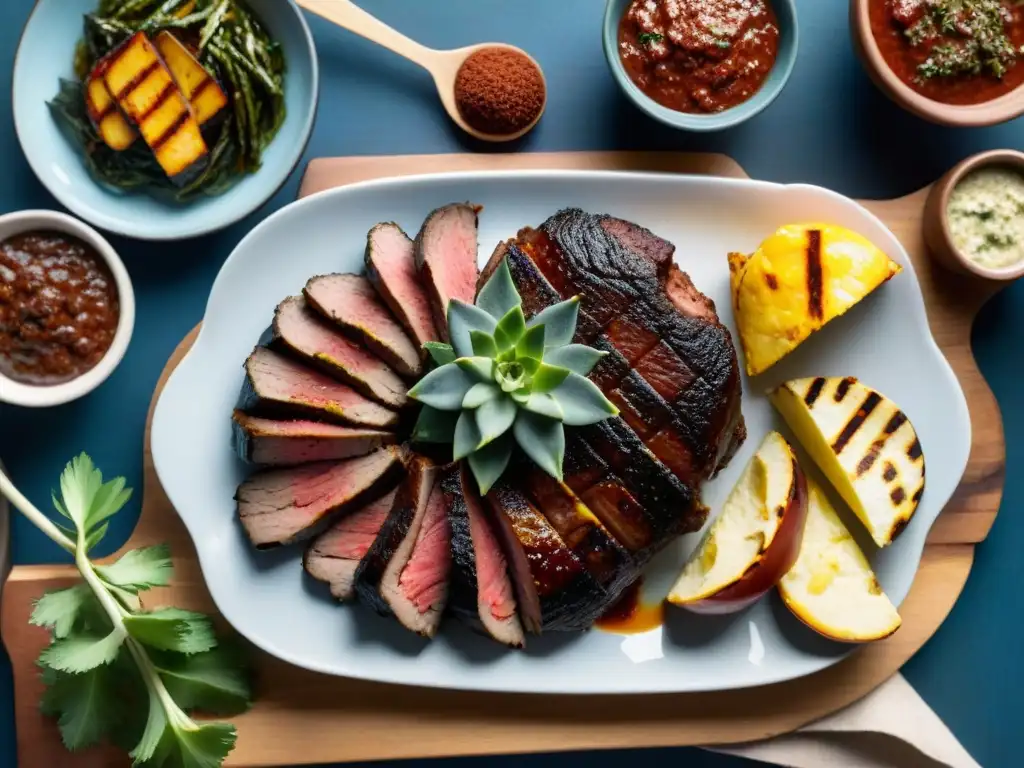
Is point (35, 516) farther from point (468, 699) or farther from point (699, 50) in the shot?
point (699, 50)

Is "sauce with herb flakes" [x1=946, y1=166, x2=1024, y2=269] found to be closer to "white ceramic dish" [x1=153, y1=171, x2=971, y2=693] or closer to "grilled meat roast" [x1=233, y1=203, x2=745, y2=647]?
"white ceramic dish" [x1=153, y1=171, x2=971, y2=693]

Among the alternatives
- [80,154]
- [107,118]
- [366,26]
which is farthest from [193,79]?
[366,26]

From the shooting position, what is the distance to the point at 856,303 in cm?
351

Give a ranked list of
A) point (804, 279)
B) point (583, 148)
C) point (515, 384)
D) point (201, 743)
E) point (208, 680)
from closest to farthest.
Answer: point (515, 384)
point (201, 743)
point (804, 279)
point (208, 680)
point (583, 148)

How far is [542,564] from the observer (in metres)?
3.18

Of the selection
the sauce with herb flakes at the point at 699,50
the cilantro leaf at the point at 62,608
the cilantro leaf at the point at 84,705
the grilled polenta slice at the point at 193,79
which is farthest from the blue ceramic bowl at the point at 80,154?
the cilantro leaf at the point at 84,705

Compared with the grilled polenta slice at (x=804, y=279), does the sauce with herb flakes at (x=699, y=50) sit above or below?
above

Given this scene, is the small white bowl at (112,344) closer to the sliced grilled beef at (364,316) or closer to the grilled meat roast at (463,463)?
the grilled meat roast at (463,463)

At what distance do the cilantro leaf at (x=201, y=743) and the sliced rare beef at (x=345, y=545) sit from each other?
0.60 metres

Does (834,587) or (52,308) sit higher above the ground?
(52,308)

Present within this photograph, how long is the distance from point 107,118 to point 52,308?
76 centimetres

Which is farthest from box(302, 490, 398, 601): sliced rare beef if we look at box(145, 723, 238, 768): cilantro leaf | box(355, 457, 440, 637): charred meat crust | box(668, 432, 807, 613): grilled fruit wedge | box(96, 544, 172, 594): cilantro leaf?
box(668, 432, 807, 613): grilled fruit wedge

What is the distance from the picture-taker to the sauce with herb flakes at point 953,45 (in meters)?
3.52

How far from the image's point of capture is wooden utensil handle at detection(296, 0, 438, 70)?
371cm
